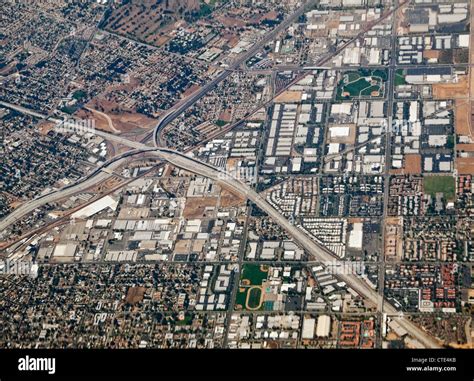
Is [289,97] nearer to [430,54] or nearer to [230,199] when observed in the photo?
[430,54]

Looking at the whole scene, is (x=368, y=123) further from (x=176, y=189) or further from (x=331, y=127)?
(x=176, y=189)

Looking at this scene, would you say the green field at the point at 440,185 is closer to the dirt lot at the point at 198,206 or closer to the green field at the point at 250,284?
the green field at the point at 250,284

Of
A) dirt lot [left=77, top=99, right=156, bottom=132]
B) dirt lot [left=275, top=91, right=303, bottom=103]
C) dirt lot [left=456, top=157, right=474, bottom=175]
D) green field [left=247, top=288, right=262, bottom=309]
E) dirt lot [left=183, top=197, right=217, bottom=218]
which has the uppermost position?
dirt lot [left=456, top=157, right=474, bottom=175]

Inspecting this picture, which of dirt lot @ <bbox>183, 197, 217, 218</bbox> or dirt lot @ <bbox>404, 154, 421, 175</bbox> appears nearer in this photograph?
dirt lot @ <bbox>404, 154, 421, 175</bbox>

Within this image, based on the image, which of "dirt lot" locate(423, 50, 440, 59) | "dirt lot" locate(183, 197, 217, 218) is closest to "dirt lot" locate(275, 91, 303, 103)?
"dirt lot" locate(423, 50, 440, 59)

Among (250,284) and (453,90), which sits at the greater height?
(453,90)

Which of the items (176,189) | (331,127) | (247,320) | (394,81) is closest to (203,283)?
(247,320)

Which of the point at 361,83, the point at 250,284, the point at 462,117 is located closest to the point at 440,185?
the point at 462,117

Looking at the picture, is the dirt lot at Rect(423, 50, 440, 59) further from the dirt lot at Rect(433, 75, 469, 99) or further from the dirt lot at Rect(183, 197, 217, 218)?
the dirt lot at Rect(183, 197, 217, 218)
